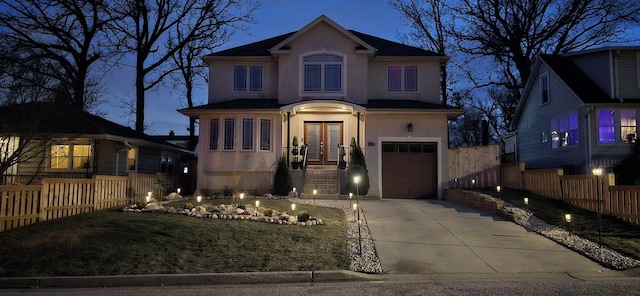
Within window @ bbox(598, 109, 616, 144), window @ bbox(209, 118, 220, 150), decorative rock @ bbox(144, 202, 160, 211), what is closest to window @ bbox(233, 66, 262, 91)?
window @ bbox(209, 118, 220, 150)

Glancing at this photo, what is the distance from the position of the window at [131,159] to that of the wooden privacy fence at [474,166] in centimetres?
1556

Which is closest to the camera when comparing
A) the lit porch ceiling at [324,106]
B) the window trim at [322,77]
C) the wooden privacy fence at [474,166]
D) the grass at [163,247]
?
the grass at [163,247]

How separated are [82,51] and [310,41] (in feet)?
53.1

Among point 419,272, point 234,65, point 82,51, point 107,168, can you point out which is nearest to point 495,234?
point 419,272

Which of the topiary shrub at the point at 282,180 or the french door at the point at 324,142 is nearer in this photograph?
the topiary shrub at the point at 282,180

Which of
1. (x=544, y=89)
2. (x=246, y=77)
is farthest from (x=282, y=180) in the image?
(x=544, y=89)

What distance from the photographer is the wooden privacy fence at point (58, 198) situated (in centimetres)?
1031

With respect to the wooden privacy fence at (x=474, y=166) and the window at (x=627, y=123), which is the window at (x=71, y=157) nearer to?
the wooden privacy fence at (x=474, y=166)

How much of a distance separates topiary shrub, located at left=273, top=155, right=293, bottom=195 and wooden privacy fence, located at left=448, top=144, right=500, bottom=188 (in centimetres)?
717

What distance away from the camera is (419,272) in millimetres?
8070

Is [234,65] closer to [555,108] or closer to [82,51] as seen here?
[82,51]

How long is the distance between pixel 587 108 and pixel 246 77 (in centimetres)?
A: 1568

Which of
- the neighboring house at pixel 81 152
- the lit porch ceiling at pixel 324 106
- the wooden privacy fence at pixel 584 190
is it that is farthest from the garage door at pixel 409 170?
the neighboring house at pixel 81 152

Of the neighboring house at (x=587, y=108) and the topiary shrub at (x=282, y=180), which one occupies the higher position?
the neighboring house at (x=587, y=108)
